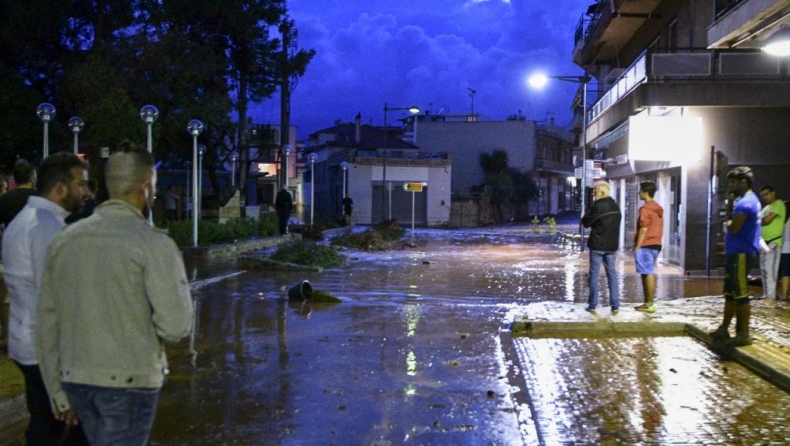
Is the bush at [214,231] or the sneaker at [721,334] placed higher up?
the bush at [214,231]

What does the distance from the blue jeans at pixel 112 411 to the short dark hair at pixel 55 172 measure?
4.87 ft

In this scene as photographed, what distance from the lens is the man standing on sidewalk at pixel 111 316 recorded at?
121 inches

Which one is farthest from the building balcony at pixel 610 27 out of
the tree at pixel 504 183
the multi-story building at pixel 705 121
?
the tree at pixel 504 183

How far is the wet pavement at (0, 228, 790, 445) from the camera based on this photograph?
5922 mm

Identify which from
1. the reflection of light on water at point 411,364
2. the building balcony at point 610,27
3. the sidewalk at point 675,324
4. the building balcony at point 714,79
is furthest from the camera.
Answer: the building balcony at point 610,27

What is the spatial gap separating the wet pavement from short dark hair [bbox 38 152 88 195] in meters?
2.26

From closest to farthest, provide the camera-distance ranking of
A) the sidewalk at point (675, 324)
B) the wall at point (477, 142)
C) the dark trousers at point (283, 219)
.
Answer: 1. the sidewalk at point (675, 324)
2. the dark trousers at point (283, 219)
3. the wall at point (477, 142)

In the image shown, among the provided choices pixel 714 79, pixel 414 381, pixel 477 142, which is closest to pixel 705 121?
pixel 714 79

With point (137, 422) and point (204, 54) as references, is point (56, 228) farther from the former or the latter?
point (204, 54)

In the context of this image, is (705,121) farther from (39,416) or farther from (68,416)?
(68,416)

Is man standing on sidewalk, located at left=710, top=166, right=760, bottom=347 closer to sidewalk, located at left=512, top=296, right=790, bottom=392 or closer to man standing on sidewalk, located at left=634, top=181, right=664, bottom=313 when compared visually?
sidewalk, located at left=512, top=296, right=790, bottom=392

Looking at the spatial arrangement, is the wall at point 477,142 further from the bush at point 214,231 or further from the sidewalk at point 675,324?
the sidewalk at point 675,324

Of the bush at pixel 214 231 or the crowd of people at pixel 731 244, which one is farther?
the bush at pixel 214 231

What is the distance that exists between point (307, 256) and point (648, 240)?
30.1 ft
